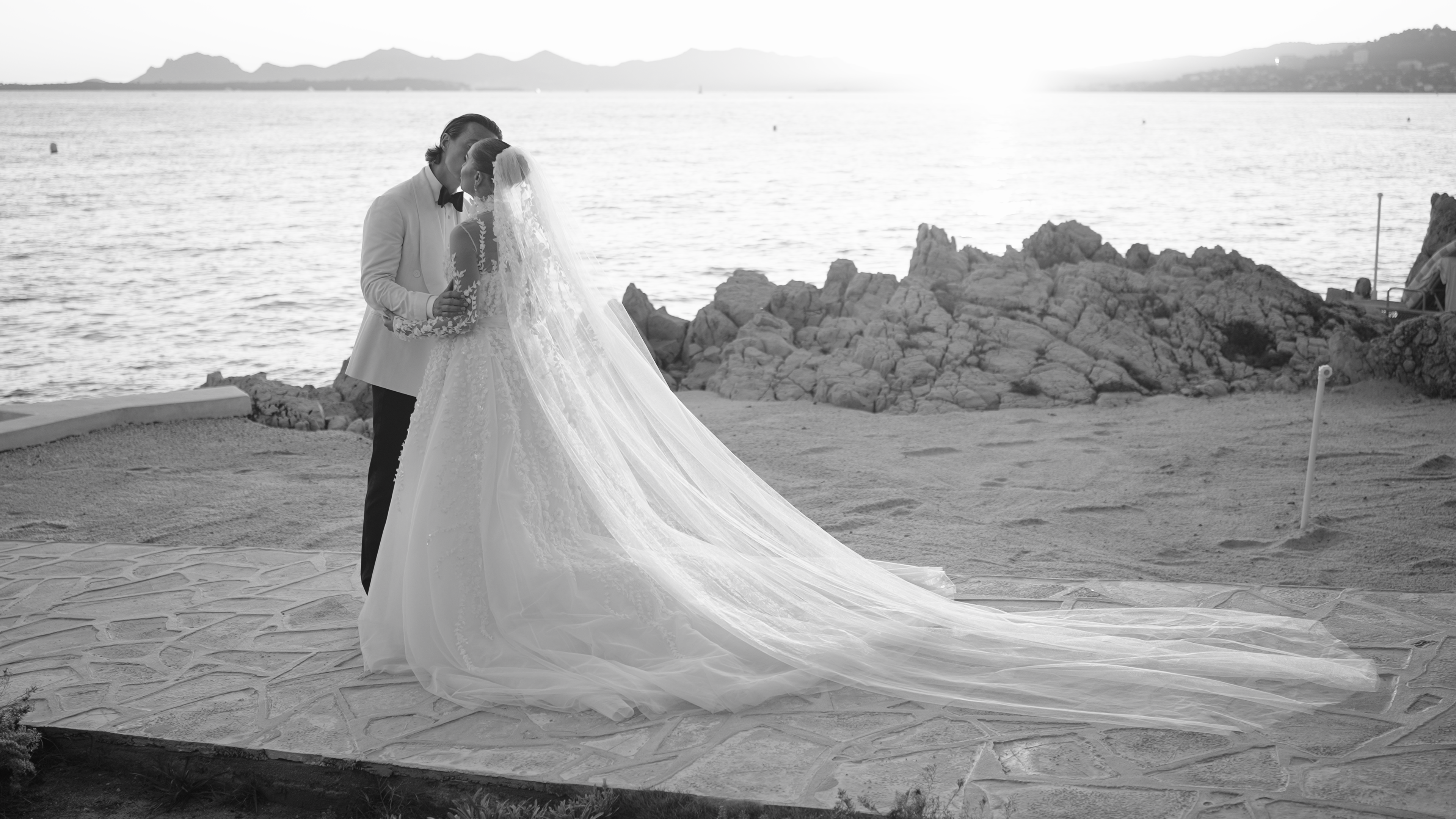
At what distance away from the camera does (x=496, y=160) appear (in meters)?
4.27

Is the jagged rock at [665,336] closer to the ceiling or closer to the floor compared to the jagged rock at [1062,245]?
closer to the floor

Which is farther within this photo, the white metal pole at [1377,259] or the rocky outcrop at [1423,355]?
the white metal pole at [1377,259]

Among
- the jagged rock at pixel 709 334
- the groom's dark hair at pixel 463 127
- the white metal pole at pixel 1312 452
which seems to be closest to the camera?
the groom's dark hair at pixel 463 127

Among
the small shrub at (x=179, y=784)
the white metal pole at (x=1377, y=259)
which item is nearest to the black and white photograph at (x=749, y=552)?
the small shrub at (x=179, y=784)

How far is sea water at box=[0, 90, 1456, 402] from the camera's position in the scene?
19.4 metres

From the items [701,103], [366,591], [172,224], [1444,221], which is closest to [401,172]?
[172,224]

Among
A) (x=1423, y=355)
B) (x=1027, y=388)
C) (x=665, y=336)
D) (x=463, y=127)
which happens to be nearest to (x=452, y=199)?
(x=463, y=127)

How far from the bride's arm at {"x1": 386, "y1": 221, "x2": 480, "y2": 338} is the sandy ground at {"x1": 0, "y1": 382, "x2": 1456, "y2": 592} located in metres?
2.26

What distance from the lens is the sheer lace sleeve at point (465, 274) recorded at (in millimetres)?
4324

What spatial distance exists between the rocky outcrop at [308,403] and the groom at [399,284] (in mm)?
3975

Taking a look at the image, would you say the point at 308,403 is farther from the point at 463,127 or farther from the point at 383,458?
the point at 463,127

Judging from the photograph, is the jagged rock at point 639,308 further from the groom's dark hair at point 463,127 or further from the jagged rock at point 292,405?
the groom's dark hair at point 463,127

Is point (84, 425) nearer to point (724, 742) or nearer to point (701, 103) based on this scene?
point (724, 742)

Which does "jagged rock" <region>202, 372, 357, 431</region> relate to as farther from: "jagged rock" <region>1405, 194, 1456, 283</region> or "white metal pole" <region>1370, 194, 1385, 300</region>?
"jagged rock" <region>1405, 194, 1456, 283</region>
